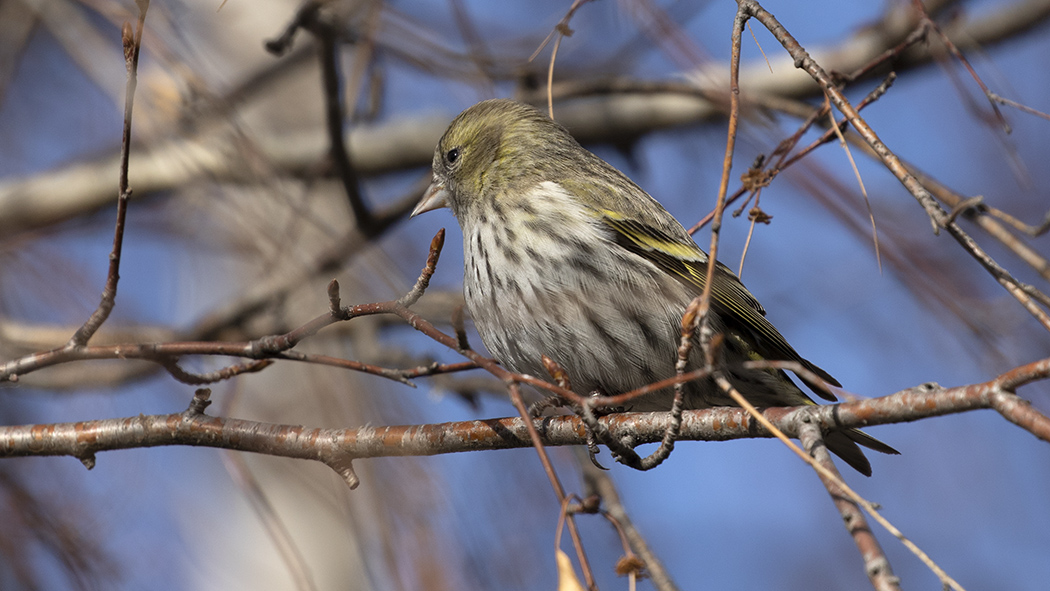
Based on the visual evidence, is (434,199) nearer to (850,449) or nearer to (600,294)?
(600,294)

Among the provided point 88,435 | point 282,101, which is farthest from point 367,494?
point 282,101

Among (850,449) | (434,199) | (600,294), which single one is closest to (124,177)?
(600,294)

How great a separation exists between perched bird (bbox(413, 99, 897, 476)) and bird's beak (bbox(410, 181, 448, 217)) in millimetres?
322

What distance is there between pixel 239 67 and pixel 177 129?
303 cm

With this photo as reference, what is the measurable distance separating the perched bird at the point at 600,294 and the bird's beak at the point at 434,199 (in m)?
0.32

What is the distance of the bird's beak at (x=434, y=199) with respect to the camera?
3895 millimetres

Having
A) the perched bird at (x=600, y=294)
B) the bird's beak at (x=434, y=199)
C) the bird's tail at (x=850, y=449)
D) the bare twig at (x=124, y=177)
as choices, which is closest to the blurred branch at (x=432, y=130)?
the bird's beak at (x=434, y=199)

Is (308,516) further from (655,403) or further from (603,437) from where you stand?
(603,437)

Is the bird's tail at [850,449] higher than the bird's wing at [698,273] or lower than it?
lower

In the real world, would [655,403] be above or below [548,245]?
below

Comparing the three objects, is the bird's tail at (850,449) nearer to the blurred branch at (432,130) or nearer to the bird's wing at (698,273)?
the bird's wing at (698,273)

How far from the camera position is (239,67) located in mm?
6461

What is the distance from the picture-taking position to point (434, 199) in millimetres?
3914

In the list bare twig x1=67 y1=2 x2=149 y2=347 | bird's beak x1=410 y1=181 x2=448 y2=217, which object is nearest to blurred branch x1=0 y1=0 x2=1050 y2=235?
bird's beak x1=410 y1=181 x2=448 y2=217
